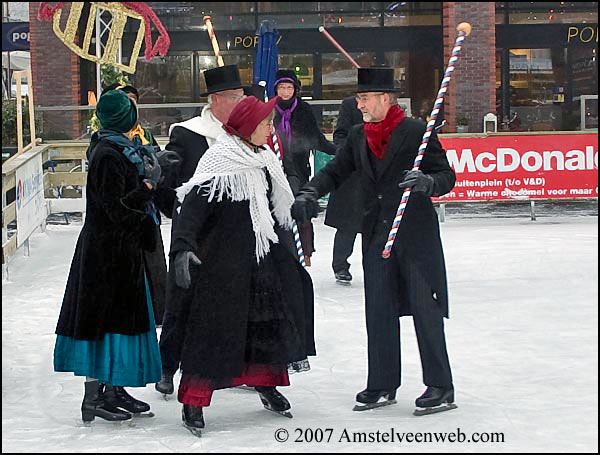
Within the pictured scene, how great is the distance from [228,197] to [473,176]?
9.83 metres

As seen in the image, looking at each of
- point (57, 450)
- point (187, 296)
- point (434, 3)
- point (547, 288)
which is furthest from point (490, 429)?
point (434, 3)

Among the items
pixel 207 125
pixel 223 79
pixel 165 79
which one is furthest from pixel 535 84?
pixel 223 79

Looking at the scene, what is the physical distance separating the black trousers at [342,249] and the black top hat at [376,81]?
442 centimetres

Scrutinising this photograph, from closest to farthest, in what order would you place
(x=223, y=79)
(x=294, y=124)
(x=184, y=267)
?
1. (x=184, y=267)
2. (x=223, y=79)
3. (x=294, y=124)

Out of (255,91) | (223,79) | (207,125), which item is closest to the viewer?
(223,79)

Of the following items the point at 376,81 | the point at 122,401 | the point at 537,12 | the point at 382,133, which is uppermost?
the point at 537,12

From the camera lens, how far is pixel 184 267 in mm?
→ 5715

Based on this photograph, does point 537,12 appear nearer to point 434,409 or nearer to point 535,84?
point 535,84

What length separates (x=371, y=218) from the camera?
20.9 ft

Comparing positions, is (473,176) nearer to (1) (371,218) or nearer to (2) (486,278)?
(2) (486,278)

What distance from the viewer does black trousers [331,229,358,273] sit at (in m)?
10.7

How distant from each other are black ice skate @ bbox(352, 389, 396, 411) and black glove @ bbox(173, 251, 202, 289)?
1243 millimetres

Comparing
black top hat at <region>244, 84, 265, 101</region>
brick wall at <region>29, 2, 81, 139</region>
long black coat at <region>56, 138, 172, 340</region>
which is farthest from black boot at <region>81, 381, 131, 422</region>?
Result: brick wall at <region>29, 2, 81, 139</region>

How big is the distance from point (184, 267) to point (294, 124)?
4140mm
